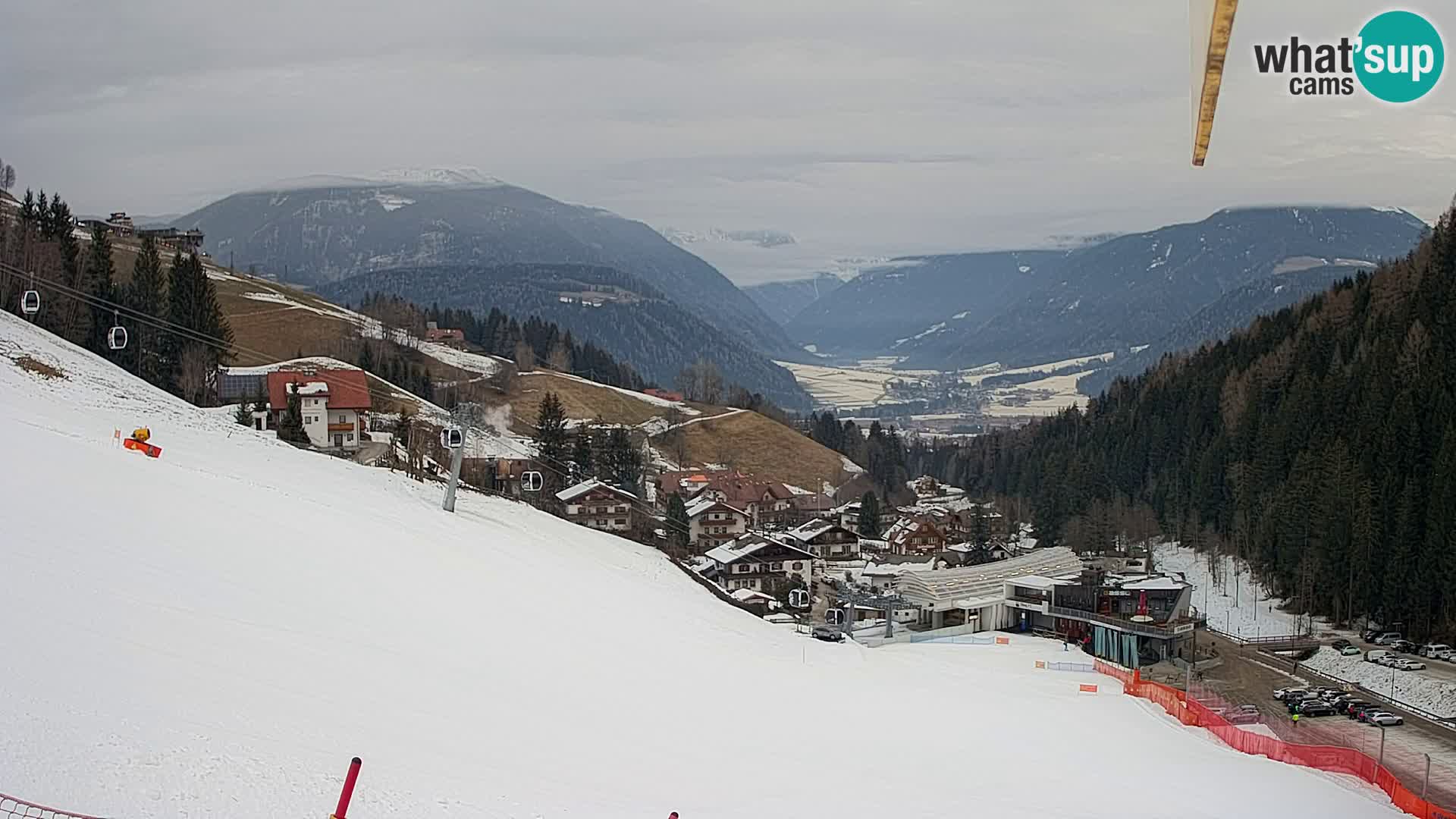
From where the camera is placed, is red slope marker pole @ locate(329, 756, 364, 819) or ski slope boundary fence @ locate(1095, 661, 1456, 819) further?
ski slope boundary fence @ locate(1095, 661, 1456, 819)

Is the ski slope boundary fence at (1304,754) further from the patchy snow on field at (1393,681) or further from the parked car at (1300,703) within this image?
the patchy snow on field at (1393,681)

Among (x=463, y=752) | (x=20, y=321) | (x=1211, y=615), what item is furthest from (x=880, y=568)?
(x=463, y=752)

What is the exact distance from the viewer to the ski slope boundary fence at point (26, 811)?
7582mm

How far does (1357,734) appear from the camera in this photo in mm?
27422

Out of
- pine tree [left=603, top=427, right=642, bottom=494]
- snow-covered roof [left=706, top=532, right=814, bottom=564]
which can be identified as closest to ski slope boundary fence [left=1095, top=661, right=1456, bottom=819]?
snow-covered roof [left=706, top=532, right=814, bottom=564]

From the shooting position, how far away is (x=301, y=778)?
30.9ft

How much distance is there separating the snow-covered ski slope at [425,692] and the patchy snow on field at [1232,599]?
73.7ft

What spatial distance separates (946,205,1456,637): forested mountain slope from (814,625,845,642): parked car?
20.2m

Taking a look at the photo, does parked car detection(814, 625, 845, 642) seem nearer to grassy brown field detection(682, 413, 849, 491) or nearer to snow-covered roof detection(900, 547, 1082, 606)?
snow-covered roof detection(900, 547, 1082, 606)

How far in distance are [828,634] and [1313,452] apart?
33.0m

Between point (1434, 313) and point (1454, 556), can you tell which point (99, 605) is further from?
point (1434, 313)

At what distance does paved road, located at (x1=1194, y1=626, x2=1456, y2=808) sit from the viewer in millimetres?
23758

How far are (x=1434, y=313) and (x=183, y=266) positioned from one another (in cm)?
6178

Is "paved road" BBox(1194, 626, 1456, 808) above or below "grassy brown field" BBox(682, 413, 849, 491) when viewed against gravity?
above
